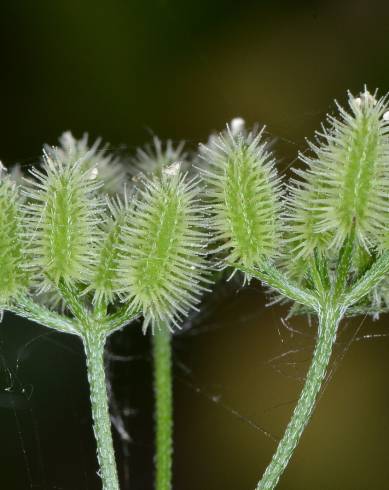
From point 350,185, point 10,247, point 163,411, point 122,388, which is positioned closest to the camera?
point 350,185

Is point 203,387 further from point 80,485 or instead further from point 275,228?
point 275,228

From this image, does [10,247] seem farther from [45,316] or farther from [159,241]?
[159,241]

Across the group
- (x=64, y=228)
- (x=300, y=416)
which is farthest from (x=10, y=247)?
(x=300, y=416)

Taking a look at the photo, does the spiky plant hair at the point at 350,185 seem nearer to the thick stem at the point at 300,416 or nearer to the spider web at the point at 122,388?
the thick stem at the point at 300,416

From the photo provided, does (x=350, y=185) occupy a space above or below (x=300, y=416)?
above

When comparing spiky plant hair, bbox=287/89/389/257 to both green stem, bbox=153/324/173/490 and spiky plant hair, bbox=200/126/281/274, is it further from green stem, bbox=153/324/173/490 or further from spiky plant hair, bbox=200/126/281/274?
green stem, bbox=153/324/173/490

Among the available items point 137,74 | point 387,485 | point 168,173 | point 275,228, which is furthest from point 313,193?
point 137,74

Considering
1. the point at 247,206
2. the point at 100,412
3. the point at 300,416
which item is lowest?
the point at 100,412
